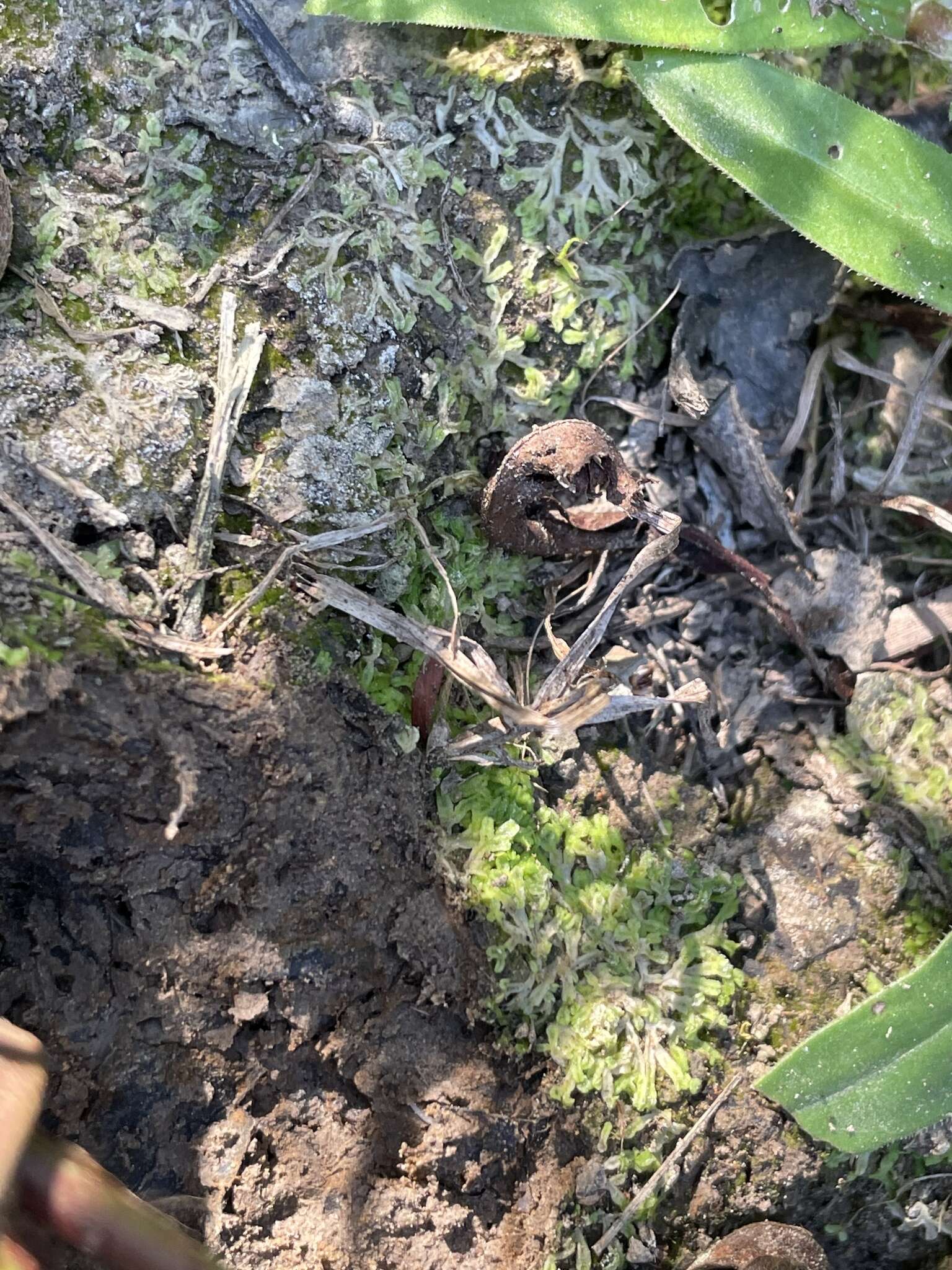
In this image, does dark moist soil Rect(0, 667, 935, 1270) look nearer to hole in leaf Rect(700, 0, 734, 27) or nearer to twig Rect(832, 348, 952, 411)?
twig Rect(832, 348, 952, 411)

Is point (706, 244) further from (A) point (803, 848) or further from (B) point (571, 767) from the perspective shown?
(A) point (803, 848)

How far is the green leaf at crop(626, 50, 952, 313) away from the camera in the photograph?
1.92 m

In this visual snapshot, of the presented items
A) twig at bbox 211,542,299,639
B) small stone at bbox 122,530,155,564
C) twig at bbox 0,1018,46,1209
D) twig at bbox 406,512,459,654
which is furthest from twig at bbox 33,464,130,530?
twig at bbox 0,1018,46,1209

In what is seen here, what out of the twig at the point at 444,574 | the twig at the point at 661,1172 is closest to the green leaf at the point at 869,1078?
the twig at the point at 661,1172

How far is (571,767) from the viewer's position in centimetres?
192

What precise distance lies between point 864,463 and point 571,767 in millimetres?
980

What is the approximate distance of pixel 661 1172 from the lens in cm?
177

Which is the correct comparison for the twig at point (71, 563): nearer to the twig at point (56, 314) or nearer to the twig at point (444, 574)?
the twig at point (56, 314)

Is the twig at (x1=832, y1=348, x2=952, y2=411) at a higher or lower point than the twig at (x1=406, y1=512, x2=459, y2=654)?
higher

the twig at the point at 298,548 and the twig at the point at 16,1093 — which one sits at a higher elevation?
the twig at the point at 298,548

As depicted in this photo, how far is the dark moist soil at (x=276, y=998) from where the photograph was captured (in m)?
1.52

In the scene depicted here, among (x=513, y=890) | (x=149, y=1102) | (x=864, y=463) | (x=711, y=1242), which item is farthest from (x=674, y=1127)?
(x=864, y=463)

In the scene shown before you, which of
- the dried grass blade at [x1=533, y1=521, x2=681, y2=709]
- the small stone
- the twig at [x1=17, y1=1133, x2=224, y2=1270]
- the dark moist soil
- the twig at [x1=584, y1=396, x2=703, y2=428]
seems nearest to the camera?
the twig at [x1=17, y1=1133, x2=224, y2=1270]

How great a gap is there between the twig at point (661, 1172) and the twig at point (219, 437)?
1297 millimetres
